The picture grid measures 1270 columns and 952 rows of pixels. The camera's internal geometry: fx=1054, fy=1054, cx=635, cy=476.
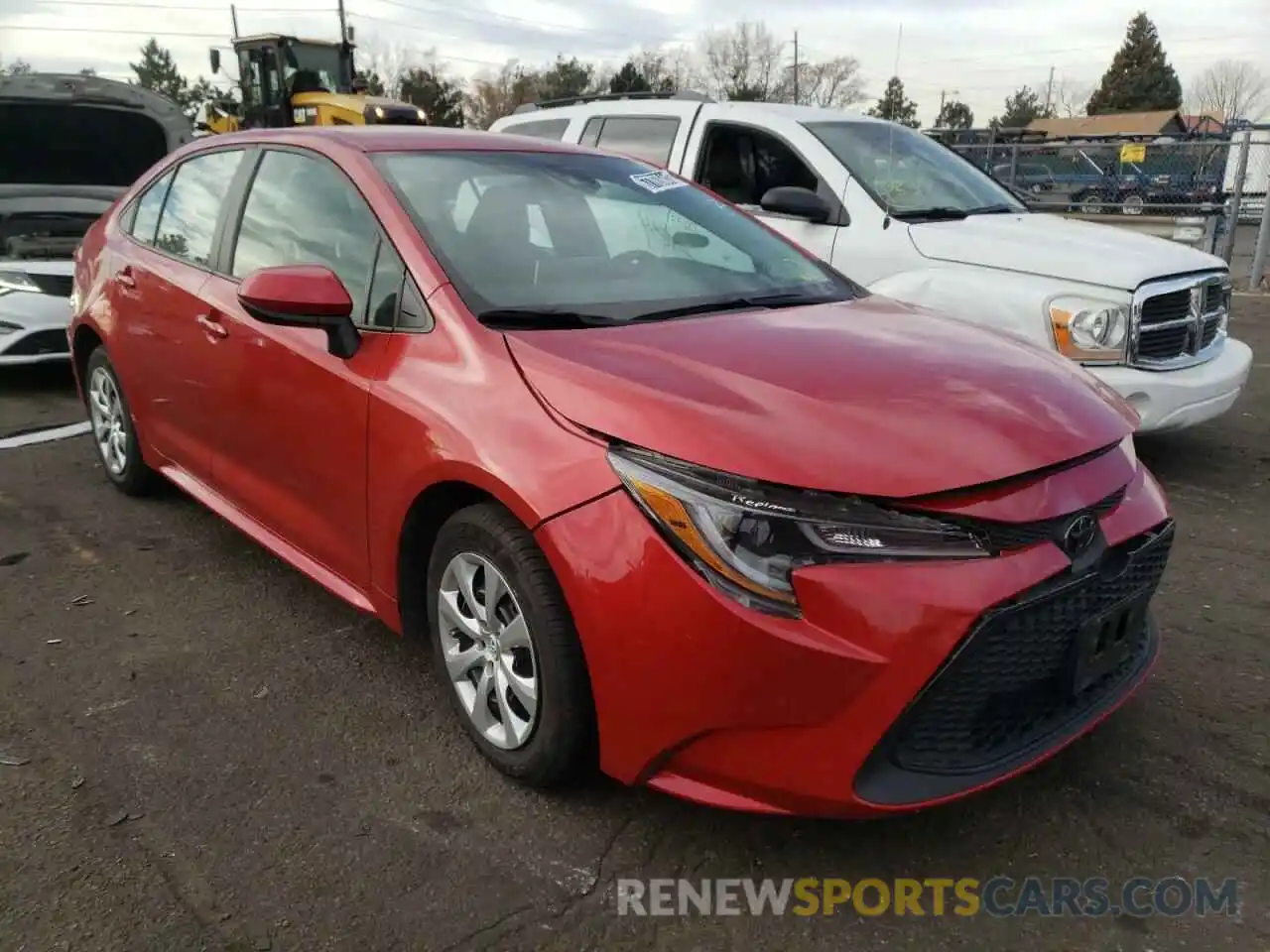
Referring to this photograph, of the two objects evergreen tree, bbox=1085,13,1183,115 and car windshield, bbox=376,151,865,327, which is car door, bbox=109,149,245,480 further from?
evergreen tree, bbox=1085,13,1183,115

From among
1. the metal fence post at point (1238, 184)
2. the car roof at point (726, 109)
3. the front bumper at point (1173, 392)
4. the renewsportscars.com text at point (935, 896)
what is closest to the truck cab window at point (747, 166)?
the car roof at point (726, 109)

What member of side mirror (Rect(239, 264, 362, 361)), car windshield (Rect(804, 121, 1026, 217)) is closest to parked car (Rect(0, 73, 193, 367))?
side mirror (Rect(239, 264, 362, 361))

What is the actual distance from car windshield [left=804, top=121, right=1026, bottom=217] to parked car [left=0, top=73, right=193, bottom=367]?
4.86m

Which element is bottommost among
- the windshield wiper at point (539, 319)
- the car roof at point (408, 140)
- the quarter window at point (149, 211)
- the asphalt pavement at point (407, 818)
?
the asphalt pavement at point (407, 818)

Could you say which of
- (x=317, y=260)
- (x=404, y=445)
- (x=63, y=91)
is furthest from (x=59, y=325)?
(x=404, y=445)

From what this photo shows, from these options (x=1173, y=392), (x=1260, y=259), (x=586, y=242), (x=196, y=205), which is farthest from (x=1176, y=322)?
(x=1260, y=259)

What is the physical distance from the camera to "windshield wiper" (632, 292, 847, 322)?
9.53 ft

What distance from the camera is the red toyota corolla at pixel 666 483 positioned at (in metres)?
2.09

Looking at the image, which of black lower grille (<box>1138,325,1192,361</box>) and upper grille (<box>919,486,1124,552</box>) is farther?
black lower grille (<box>1138,325,1192,361</box>)

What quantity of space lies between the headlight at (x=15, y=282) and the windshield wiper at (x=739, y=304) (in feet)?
17.6

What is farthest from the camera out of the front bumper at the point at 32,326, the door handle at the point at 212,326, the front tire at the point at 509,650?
the front bumper at the point at 32,326

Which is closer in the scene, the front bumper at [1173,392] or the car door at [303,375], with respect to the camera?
the car door at [303,375]

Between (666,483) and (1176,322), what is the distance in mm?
3747

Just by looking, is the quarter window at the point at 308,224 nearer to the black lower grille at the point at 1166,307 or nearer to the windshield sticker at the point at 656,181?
the windshield sticker at the point at 656,181
